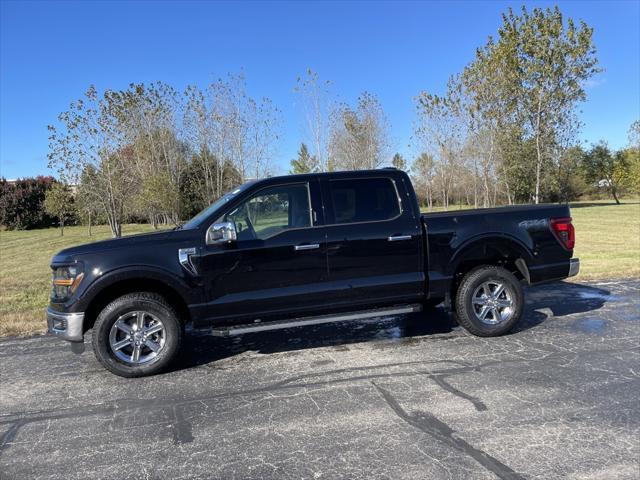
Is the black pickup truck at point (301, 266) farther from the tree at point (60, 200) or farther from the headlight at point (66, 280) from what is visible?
the tree at point (60, 200)

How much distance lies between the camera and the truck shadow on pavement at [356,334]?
5566mm

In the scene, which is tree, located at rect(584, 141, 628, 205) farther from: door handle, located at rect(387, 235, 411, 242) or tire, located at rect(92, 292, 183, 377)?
tire, located at rect(92, 292, 183, 377)

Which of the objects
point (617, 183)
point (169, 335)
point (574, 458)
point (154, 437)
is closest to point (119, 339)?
point (169, 335)

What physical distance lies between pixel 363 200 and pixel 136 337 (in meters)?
2.77

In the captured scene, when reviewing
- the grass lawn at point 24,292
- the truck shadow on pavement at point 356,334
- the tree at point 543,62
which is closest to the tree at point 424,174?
the tree at point 543,62

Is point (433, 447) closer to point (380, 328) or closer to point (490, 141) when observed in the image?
point (380, 328)

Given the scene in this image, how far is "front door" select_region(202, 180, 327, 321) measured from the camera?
193 inches

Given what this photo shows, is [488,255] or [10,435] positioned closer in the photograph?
[10,435]

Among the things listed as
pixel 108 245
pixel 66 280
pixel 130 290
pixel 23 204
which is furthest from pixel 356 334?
pixel 23 204

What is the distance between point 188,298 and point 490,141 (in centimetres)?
3044

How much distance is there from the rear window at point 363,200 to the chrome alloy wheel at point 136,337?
7.09ft

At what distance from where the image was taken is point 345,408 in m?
3.86

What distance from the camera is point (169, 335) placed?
15.9 feet

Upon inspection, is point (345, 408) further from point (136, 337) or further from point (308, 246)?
point (136, 337)
